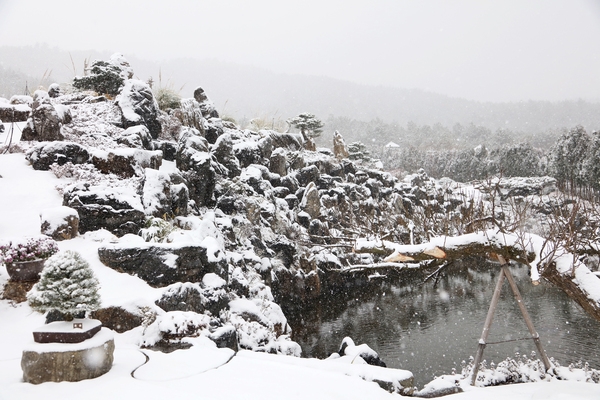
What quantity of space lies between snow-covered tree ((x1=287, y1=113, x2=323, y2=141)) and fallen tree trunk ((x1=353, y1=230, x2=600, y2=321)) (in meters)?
21.3

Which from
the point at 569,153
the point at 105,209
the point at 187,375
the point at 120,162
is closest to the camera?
the point at 187,375

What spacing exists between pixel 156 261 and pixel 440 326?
381 inches

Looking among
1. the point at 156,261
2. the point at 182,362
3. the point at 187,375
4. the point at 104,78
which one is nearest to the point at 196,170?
the point at 156,261

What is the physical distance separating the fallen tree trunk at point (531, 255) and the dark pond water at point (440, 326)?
2.10 meters

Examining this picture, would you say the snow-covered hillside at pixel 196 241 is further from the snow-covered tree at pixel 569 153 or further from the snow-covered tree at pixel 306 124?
the snow-covered tree at pixel 569 153

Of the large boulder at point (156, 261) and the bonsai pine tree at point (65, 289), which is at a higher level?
the bonsai pine tree at point (65, 289)

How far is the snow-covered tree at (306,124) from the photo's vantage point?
89.0 ft

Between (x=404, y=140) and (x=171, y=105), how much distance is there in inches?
1644

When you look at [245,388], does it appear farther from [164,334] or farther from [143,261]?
[143,261]

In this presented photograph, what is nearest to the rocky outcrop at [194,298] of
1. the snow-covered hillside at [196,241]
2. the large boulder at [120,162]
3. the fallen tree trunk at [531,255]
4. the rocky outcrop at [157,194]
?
the snow-covered hillside at [196,241]

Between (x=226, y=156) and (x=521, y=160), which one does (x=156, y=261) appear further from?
(x=521, y=160)

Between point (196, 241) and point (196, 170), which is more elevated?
point (196, 170)

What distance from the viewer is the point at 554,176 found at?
24734 millimetres

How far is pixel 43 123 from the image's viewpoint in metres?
12.0
